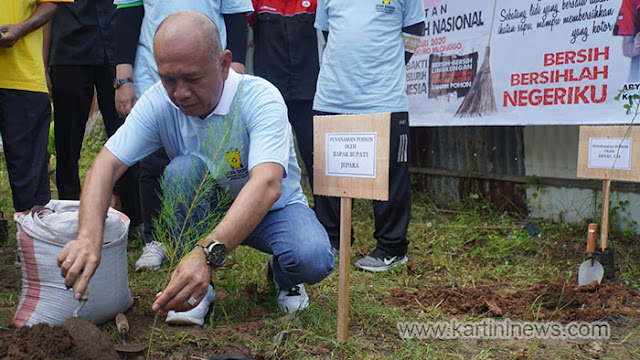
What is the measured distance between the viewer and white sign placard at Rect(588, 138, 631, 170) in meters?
3.39

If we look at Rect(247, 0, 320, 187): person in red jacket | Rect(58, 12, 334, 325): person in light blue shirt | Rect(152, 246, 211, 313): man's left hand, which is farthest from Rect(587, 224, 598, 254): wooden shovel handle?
Rect(152, 246, 211, 313): man's left hand

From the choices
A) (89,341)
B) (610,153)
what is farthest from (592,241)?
(89,341)

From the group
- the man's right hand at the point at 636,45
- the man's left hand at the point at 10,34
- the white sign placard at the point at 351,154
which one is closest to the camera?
the white sign placard at the point at 351,154

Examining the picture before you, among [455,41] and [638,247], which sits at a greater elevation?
[455,41]

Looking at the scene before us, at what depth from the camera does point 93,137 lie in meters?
9.55

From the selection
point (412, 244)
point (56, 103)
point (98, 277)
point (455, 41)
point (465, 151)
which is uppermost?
point (455, 41)

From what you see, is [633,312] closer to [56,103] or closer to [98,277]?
[98,277]

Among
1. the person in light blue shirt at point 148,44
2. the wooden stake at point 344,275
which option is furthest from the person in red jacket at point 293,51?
the wooden stake at point 344,275

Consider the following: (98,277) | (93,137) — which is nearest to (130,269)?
(98,277)

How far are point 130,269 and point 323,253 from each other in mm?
1491

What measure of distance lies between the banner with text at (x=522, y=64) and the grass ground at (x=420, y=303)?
3.19 ft

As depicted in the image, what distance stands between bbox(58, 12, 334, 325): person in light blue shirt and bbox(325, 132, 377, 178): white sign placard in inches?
7.5

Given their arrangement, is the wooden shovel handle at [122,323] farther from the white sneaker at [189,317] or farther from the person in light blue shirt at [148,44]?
the person in light blue shirt at [148,44]

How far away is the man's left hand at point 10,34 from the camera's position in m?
3.21
